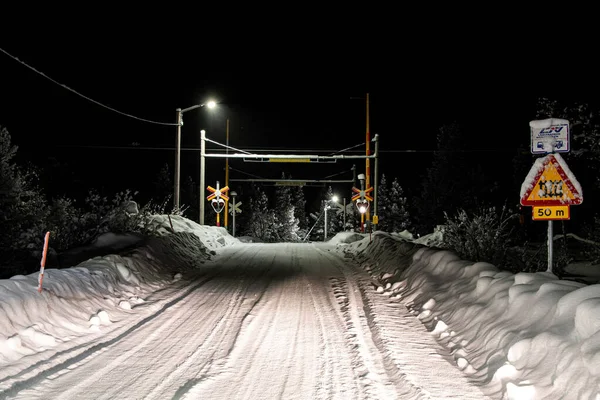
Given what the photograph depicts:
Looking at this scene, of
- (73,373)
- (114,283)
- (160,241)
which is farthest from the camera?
(160,241)

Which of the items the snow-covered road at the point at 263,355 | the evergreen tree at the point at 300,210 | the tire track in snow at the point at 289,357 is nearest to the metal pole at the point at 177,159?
the snow-covered road at the point at 263,355

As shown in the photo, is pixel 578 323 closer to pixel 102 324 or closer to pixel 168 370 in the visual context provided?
pixel 168 370

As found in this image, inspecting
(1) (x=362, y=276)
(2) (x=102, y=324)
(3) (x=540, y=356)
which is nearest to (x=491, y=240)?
(1) (x=362, y=276)

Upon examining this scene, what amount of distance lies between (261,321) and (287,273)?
6081mm

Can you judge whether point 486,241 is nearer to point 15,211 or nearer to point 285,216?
point 15,211

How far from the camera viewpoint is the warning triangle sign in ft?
25.4

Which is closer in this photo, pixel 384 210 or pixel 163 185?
pixel 384 210

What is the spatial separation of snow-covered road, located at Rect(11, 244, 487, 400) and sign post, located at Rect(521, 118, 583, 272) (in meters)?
2.76

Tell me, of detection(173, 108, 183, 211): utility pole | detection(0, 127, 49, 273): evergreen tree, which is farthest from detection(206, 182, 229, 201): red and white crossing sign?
detection(0, 127, 49, 273): evergreen tree

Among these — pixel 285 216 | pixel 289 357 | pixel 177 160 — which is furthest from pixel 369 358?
pixel 285 216

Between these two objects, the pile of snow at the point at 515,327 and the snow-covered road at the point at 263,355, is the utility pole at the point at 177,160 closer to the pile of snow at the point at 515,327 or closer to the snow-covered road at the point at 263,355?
the snow-covered road at the point at 263,355

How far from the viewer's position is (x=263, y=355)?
596 cm

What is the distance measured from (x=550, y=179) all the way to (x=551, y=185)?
0.10 m

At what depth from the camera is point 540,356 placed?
15.8 feet
